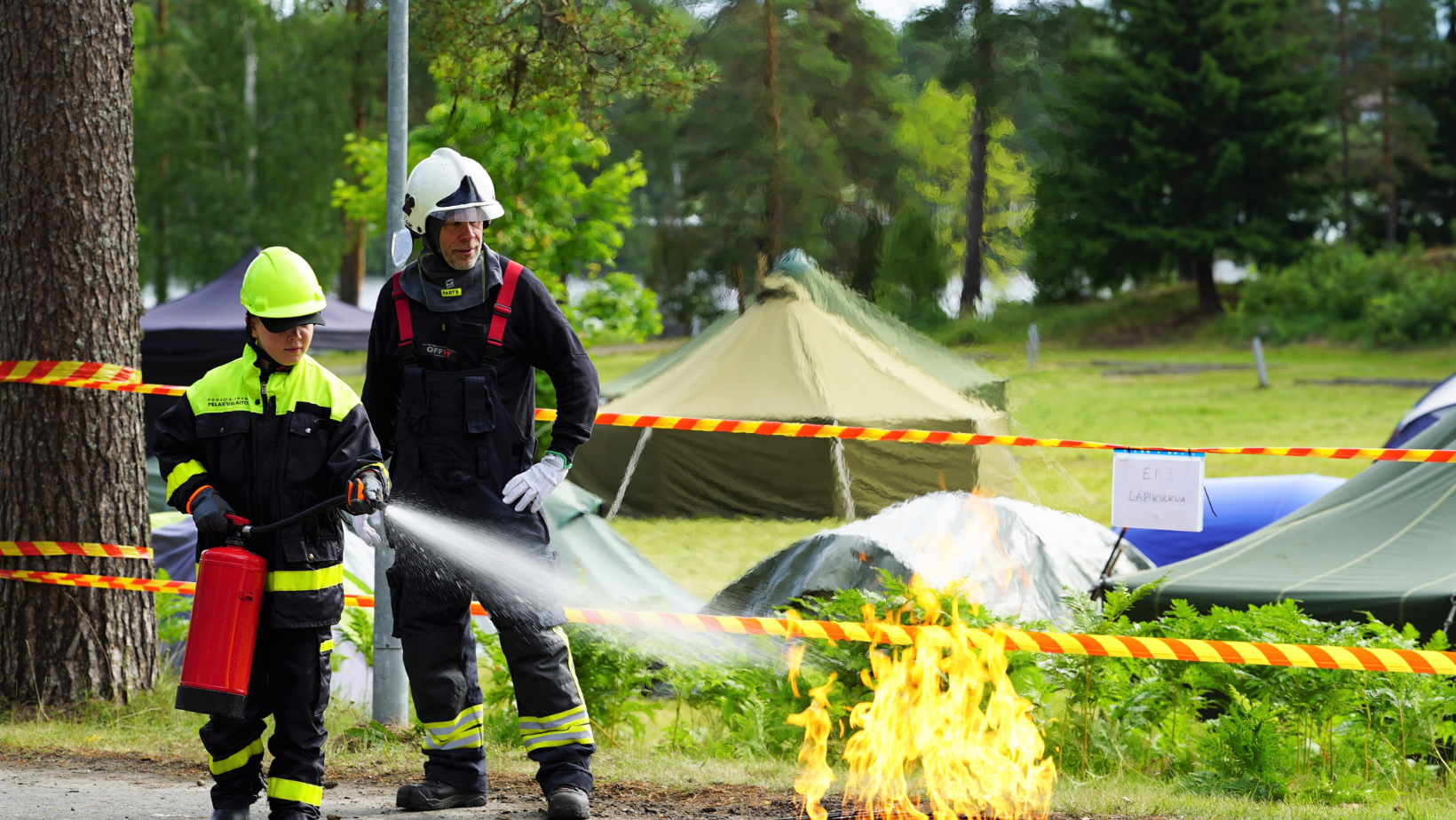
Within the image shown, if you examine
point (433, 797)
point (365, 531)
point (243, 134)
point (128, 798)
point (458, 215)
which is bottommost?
point (128, 798)

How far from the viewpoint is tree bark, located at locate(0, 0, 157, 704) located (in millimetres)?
5023

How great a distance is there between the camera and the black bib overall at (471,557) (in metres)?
3.76

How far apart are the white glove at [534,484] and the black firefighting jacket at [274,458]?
0.39 meters

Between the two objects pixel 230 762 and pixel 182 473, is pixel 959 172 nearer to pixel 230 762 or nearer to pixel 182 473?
pixel 182 473

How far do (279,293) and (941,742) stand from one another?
2321 mm

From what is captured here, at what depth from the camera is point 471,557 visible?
376cm

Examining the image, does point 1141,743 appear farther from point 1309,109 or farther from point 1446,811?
point 1309,109

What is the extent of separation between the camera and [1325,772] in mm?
4164

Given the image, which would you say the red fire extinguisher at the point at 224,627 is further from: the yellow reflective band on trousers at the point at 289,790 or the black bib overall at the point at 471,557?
the black bib overall at the point at 471,557

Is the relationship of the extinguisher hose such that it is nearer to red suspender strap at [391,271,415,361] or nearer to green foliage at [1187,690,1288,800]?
red suspender strap at [391,271,415,361]

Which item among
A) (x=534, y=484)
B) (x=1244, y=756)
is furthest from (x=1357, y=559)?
(x=534, y=484)

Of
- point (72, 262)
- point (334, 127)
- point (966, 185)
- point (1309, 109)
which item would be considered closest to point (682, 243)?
point (966, 185)

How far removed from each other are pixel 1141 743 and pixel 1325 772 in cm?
58

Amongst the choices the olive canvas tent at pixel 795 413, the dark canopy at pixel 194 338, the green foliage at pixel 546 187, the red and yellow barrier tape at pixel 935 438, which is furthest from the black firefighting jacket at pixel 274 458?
the dark canopy at pixel 194 338
